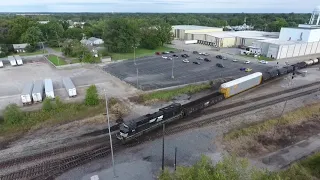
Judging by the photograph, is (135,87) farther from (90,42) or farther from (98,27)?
(98,27)

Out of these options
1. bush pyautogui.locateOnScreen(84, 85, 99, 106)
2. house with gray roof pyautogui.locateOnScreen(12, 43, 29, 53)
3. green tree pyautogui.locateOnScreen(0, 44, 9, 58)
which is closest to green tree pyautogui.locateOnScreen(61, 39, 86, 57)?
house with gray roof pyautogui.locateOnScreen(12, 43, 29, 53)

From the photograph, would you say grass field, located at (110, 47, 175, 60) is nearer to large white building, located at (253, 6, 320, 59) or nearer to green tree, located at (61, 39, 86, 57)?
green tree, located at (61, 39, 86, 57)

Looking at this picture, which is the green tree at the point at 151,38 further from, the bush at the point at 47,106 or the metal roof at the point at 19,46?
the bush at the point at 47,106

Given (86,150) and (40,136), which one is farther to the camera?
(40,136)

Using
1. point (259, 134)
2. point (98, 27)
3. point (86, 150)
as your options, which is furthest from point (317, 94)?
point (98, 27)

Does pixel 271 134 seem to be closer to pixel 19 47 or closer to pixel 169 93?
pixel 169 93

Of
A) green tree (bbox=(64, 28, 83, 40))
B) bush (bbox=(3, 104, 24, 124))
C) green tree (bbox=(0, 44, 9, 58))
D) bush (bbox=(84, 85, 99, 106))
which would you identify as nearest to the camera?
bush (bbox=(3, 104, 24, 124))

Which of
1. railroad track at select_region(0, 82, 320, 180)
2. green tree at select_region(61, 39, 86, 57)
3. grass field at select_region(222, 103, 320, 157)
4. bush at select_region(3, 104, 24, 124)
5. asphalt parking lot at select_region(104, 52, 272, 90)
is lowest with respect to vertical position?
railroad track at select_region(0, 82, 320, 180)

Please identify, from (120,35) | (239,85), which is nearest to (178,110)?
(239,85)

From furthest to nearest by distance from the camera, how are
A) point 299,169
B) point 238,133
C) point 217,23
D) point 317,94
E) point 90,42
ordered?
point 217,23, point 90,42, point 317,94, point 238,133, point 299,169
